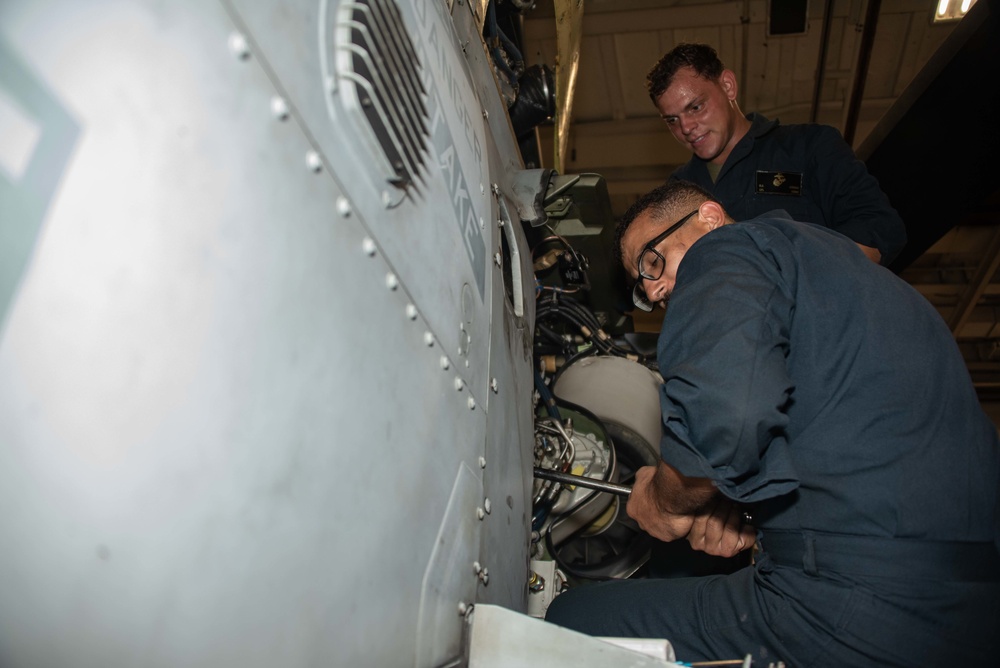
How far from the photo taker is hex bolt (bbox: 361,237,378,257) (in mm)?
849

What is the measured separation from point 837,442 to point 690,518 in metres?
0.51

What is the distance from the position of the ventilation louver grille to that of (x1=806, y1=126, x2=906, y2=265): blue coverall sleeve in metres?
1.96

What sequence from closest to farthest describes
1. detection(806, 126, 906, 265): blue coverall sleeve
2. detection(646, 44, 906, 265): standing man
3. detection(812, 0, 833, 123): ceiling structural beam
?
detection(806, 126, 906, 265): blue coverall sleeve → detection(646, 44, 906, 265): standing man → detection(812, 0, 833, 123): ceiling structural beam

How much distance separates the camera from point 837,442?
1318mm

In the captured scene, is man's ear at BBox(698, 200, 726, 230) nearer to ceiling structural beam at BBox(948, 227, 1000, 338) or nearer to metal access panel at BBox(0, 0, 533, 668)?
metal access panel at BBox(0, 0, 533, 668)

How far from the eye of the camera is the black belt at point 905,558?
1.27 meters

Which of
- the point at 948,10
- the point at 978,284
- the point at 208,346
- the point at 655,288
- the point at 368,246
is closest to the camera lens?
the point at 208,346

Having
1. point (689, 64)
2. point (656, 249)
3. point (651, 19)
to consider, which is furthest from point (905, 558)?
point (651, 19)

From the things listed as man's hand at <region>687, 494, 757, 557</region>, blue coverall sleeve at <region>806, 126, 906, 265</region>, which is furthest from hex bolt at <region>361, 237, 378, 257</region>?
blue coverall sleeve at <region>806, 126, 906, 265</region>

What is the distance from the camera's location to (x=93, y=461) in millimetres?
548

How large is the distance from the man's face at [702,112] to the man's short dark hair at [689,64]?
0.07 ft

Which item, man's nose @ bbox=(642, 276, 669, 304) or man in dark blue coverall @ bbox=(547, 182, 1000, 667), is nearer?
man in dark blue coverall @ bbox=(547, 182, 1000, 667)

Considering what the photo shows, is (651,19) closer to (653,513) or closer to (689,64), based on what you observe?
(689,64)

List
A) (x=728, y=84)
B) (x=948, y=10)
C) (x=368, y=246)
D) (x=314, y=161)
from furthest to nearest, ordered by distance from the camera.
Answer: (x=948, y=10), (x=728, y=84), (x=368, y=246), (x=314, y=161)
